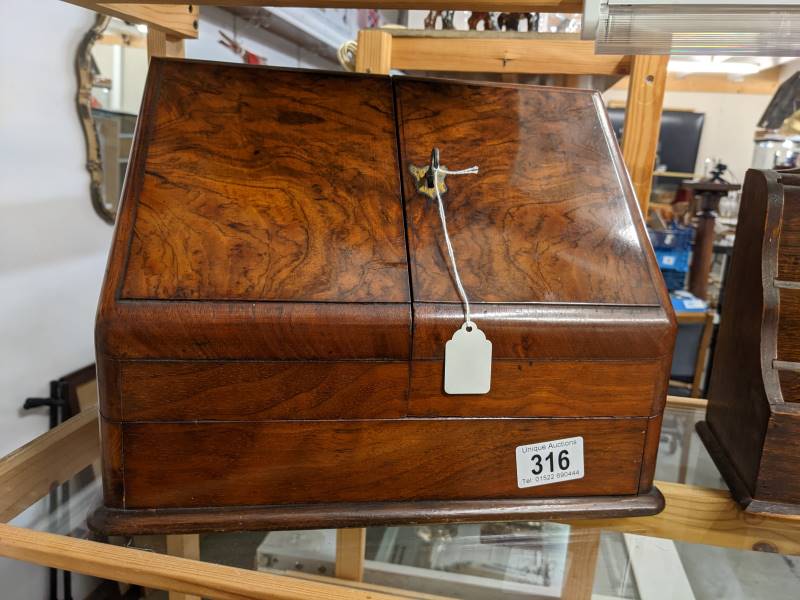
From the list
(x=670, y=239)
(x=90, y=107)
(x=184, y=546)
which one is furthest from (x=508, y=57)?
(x=670, y=239)

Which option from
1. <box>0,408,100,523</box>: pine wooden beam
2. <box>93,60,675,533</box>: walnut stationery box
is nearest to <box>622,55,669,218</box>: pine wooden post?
<box>93,60,675,533</box>: walnut stationery box

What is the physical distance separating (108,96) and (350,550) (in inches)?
62.7

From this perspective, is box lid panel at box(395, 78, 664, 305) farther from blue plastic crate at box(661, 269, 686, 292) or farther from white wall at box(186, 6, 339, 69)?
blue plastic crate at box(661, 269, 686, 292)

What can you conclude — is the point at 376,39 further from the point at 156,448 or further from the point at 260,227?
the point at 156,448

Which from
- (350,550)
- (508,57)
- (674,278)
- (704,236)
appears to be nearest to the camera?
(350,550)

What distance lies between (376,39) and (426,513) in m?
0.90

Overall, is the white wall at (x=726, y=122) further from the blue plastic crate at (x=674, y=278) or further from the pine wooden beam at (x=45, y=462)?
the pine wooden beam at (x=45, y=462)

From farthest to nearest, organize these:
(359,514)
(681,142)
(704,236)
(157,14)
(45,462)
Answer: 1. (681,142)
2. (704,236)
3. (157,14)
4. (45,462)
5. (359,514)

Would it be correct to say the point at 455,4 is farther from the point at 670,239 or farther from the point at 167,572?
the point at 670,239

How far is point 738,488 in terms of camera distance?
79cm

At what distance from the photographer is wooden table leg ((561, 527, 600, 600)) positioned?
90 centimetres

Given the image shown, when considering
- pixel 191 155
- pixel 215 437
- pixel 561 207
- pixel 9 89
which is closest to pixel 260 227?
pixel 191 155

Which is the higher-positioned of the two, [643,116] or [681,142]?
[681,142]

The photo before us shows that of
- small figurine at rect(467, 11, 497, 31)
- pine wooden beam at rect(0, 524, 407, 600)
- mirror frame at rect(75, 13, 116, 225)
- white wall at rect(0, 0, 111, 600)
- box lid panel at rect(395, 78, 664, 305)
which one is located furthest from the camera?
mirror frame at rect(75, 13, 116, 225)
